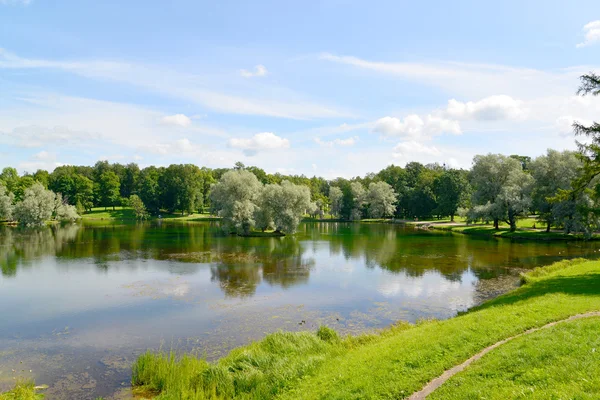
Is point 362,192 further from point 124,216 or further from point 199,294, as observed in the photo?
point 199,294

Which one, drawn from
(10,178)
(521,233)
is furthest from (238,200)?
(10,178)

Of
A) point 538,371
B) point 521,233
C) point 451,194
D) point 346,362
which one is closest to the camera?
point 538,371

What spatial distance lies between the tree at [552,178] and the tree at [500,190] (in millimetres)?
2337

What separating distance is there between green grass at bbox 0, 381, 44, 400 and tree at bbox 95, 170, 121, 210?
113 metres

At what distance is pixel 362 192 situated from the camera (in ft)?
359

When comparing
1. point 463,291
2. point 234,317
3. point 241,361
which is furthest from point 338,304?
point 241,361

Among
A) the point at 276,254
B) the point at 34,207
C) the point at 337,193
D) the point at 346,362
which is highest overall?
the point at 337,193

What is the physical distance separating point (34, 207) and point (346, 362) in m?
85.4

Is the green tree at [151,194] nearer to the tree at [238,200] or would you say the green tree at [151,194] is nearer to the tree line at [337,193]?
the tree line at [337,193]

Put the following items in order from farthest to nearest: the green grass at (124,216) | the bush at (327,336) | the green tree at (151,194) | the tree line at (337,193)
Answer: the green tree at (151,194)
the green grass at (124,216)
the tree line at (337,193)
the bush at (327,336)

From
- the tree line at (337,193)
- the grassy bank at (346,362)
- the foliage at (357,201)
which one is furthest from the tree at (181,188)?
the grassy bank at (346,362)

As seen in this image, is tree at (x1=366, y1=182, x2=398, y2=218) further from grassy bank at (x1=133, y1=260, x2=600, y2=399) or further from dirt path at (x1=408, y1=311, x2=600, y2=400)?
dirt path at (x1=408, y1=311, x2=600, y2=400)

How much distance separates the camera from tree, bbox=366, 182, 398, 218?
104 m

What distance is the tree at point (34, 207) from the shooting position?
261 ft
